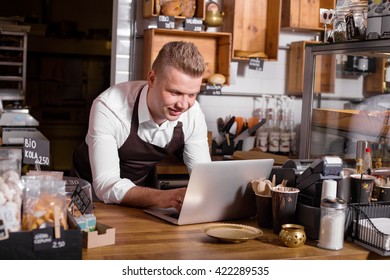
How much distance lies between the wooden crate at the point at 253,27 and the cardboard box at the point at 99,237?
10.5 ft

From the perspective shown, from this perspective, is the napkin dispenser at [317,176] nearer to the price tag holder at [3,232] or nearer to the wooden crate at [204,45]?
the price tag holder at [3,232]

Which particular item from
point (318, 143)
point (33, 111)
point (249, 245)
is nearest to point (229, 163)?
point (249, 245)

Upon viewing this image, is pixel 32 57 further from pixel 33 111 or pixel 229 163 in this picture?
pixel 229 163

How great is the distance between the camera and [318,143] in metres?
3.09

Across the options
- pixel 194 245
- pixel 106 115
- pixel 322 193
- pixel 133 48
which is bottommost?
pixel 194 245

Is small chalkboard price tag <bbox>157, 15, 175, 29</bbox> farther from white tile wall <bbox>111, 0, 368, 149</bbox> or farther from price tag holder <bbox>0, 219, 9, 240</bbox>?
price tag holder <bbox>0, 219, 9, 240</bbox>

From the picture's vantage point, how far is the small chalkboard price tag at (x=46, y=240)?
1.58 meters

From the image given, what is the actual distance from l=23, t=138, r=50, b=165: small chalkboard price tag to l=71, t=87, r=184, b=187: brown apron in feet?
2.64

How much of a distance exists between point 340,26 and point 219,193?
108 centimetres

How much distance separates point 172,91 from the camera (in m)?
2.53

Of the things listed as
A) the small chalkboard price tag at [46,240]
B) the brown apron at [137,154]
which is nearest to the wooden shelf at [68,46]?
the brown apron at [137,154]

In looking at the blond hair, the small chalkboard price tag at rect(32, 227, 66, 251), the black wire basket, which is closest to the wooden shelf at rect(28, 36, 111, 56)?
the blond hair

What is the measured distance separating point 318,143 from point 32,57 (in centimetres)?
550

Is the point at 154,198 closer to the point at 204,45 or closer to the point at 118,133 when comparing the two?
the point at 118,133
